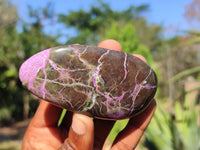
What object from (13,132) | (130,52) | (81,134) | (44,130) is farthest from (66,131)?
(13,132)

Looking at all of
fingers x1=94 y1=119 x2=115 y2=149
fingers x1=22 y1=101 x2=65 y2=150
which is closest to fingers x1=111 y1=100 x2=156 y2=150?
fingers x1=94 y1=119 x2=115 y2=149

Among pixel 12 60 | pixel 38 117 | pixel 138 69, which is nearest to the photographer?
pixel 138 69

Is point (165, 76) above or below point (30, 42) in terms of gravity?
below

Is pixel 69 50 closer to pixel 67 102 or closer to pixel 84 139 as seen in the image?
pixel 67 102

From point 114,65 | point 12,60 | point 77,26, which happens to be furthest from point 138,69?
point 77,26

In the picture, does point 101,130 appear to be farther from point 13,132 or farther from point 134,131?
point 13,132

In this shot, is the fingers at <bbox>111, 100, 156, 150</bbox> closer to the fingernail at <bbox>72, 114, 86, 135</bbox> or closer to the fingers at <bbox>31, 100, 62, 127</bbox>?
the fingernail at <bbox>72, 114, 86, 135</bbox>

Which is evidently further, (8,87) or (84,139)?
(8,87)
